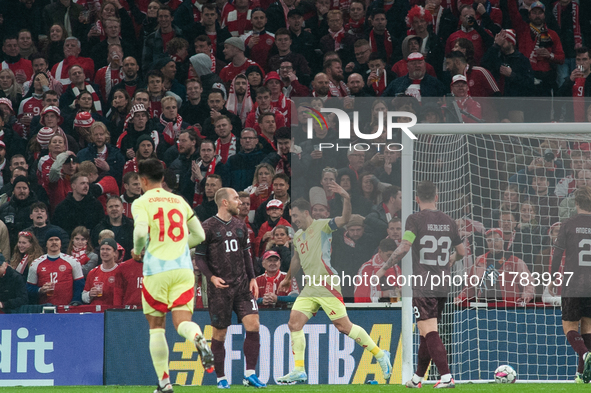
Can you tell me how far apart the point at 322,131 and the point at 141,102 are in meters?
3.09

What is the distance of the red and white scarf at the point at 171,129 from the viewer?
42.5ft

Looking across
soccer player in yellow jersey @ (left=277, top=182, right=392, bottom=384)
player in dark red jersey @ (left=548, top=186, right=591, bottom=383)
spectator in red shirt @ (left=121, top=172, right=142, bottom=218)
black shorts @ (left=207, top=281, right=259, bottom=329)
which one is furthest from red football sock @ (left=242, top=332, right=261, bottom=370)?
spectator in red shirt @ (left=121, top=172, right=142, bottom=218)

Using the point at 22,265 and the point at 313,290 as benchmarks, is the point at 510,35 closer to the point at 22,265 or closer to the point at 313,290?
the point at 313,290

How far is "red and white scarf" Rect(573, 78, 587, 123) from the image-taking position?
12.2 metres

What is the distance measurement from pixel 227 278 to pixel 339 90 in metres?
5.22

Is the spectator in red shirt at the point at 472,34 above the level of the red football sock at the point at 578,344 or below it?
above

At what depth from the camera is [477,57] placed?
44.6 ft

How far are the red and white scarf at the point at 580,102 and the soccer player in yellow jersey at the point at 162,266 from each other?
292 inches

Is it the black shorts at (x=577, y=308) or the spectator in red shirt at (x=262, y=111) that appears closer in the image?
the black shorts at (x=577, y=308)

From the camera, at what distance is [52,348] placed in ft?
34.3

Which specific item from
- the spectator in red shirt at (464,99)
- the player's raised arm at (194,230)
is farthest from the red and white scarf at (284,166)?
the player's raised arm at (194,230)

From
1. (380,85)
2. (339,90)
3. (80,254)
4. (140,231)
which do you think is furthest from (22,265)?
(380,85)

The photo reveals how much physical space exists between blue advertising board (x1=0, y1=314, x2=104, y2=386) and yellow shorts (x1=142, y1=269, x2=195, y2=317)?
3929mm

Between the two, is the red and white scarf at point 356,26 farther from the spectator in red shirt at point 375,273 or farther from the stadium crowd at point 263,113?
the spectator in red shirt at point 375,273
